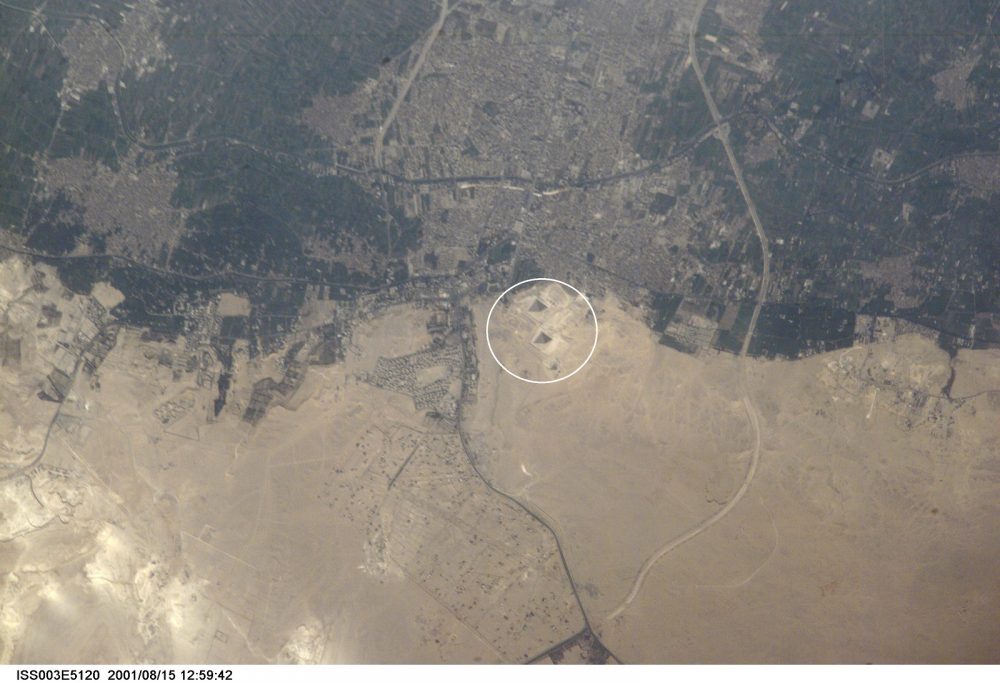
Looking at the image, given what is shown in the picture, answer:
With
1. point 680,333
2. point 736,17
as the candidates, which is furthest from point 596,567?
point 736,17

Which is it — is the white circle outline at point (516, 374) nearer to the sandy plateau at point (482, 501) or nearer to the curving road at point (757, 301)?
the sandy plateau at point (482, 501)

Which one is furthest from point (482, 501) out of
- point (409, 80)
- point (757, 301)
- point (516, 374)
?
point (409, 80)

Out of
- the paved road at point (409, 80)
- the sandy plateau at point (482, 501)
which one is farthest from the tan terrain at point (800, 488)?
the paved road at point (409, 80)

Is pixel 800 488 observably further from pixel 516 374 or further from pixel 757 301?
pixel 516 374

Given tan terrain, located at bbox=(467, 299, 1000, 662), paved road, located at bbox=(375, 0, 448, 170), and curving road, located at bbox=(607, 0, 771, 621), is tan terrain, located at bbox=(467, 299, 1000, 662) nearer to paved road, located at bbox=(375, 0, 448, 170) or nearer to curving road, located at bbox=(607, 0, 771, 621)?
curving road, located at bbox=(607, 0, 771, 621)

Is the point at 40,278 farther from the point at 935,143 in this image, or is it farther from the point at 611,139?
the point at 935,143

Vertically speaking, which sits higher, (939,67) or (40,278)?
(939,67)

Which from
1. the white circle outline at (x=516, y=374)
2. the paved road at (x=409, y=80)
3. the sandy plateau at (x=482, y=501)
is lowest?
the sandy plateau at (x=482, y=501)

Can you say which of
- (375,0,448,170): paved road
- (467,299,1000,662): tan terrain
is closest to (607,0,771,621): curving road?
(467,299,1000,662): tan terrain
